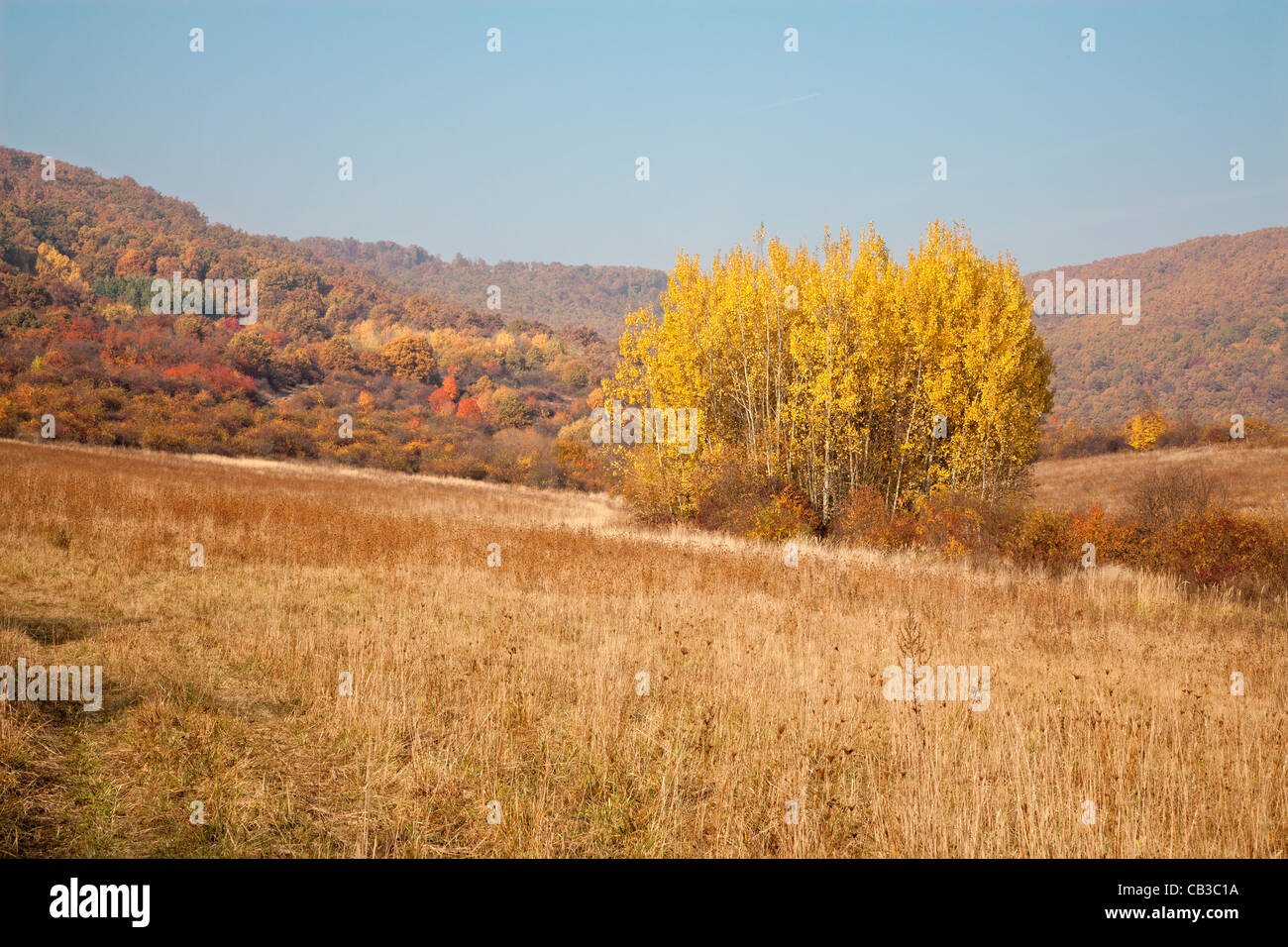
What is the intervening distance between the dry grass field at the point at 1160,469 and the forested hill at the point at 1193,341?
2234 centimetres

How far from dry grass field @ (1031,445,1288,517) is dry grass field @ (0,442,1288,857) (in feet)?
80.8

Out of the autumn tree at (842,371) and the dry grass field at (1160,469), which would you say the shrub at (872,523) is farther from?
the dry grass field at (1160,469)

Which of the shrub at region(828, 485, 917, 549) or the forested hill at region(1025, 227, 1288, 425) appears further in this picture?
the forested hill at region(1025, 227, 1288, 425)

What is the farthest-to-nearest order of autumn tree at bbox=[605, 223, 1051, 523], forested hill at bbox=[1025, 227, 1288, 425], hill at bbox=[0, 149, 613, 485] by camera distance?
1. forested hill at bbox=[1025, 227, 1288, 425]
2. hill at bbox=[0, 149, 613, 485]
3. autumn tree at bbox=[605, 223, 1051, 523]

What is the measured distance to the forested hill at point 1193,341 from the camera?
81562 millimetres

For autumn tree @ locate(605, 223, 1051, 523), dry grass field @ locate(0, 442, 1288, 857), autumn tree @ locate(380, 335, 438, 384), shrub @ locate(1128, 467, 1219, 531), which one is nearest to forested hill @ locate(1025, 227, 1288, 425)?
autumn tree @ locate(605, 223, 1051, 523)

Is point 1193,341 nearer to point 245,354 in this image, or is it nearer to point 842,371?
point 842,371

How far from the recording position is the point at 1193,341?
3671 inches

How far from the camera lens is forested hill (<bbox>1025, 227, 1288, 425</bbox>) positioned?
81562 millimetres

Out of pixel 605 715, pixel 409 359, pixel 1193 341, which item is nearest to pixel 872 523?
pixel 605 715

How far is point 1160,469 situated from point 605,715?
49.7 metres

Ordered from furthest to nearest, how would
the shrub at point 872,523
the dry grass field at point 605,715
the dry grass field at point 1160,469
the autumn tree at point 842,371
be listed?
the dry grass field at point 1160,469, the autumn tree at point 842,371, the shrub at point 872,523, the dry grass field at point 605,715

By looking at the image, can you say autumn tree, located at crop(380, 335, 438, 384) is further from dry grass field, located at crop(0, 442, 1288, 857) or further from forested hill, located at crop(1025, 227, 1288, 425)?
dry grass field, located at crop(0, 442, 1288, 857)

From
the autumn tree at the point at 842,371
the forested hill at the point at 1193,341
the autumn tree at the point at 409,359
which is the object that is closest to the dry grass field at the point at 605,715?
the autumn tree at the point at 842,371
